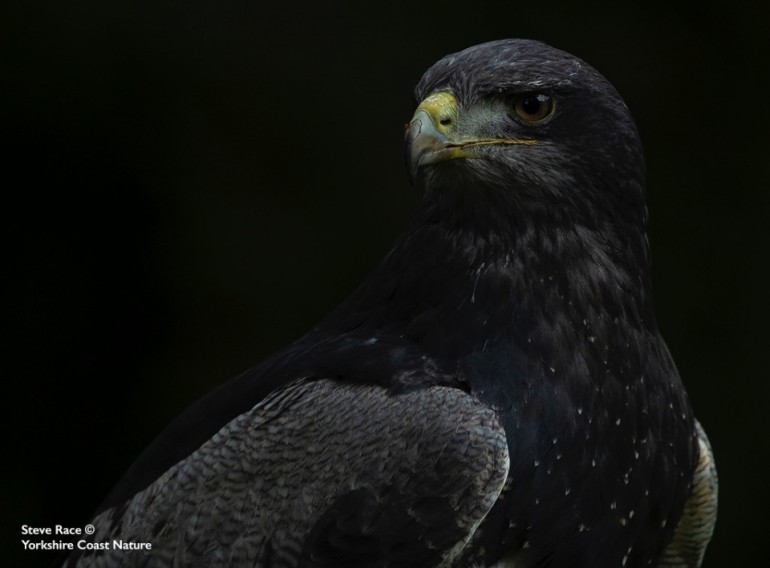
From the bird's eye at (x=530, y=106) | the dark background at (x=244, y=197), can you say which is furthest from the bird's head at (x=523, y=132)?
the dark background at (x=244, y=197)

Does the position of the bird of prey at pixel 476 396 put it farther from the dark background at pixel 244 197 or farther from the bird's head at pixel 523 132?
the dark background at pixel 244 197

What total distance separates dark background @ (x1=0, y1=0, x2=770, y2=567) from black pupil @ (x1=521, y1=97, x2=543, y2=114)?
362 centimetres

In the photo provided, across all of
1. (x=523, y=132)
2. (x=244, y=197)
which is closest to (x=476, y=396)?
(x=523, y=132)

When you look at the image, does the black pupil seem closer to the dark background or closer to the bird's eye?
the bird's eye

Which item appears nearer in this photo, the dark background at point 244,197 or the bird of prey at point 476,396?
the bird of prey at point 476,396

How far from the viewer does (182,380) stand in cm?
794

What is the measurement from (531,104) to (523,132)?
0.28ft

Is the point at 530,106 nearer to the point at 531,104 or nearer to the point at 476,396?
the point at 531,104

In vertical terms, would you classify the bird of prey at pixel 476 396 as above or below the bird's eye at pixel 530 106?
below

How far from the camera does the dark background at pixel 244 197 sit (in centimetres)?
754

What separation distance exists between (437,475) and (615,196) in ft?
3.49

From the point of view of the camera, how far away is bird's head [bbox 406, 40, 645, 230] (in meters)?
3.97

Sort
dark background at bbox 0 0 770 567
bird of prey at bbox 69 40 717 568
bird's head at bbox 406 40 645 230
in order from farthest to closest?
dark background at bbox 0 0 770 567 → bird's head at bbox 406 40 645 230 → bird of prey at bbox 69 40 717 568

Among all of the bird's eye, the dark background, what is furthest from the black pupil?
the dark background
